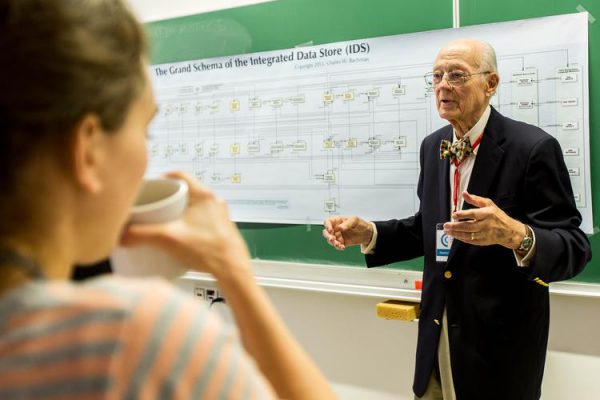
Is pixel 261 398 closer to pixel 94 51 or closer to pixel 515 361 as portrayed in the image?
pixel 94 51

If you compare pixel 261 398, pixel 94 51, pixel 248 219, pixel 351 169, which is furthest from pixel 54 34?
pixel 248 219

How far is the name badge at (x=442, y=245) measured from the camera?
2100mm

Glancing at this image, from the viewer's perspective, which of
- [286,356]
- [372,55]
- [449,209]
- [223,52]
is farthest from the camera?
[223,52]

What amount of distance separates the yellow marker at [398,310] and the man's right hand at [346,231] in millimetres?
377

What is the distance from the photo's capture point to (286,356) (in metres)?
0.64

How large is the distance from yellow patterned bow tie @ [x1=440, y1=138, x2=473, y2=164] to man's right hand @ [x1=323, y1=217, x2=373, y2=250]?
39cm

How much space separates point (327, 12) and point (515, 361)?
5.43ft

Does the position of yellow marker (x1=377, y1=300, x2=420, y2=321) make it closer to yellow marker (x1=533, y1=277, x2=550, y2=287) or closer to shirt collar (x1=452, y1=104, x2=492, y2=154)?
yellow marker (x1=533, y1=277, x2=550, y2=287)

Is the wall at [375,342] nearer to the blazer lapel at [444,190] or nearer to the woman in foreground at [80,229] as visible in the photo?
the blazer lapel at [444,190]

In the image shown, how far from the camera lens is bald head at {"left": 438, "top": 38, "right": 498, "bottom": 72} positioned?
2.08m

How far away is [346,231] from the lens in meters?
2.16

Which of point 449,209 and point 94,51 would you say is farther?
point 449,209

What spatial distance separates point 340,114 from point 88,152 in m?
2.24

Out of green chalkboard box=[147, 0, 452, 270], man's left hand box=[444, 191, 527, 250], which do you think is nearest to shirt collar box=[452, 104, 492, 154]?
man's left hand box=[444, 191, 527, 250]
